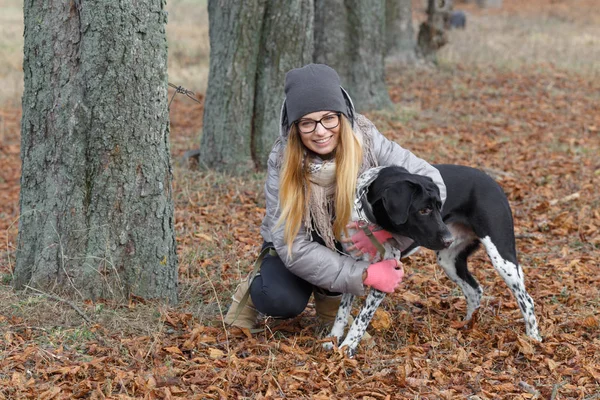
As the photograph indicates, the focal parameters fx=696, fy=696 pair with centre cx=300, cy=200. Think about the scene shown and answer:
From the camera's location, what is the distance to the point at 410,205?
3.72 metres

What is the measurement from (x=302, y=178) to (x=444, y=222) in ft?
3.14

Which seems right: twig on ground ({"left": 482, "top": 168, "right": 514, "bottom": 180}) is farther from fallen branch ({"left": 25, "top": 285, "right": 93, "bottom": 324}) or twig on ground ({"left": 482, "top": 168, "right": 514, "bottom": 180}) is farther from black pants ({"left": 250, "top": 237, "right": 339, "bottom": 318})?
fallen branch ({"left": 25, "top": 285, "right": 93, "bottom": 324})

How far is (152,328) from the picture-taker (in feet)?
13.3

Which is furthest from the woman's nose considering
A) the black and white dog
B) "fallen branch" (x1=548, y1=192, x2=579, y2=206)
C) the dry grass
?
the dry grass

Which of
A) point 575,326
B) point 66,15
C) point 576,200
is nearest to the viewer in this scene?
point 66,15

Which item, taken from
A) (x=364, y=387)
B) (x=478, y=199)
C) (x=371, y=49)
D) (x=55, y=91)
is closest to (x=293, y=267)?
(x=364, y=387)

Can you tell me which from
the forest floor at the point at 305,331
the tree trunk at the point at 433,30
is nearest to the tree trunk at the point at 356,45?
the forest floor at the point at 305,331

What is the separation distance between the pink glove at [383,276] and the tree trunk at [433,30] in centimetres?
1160

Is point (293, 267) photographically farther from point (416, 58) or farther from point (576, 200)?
point (416, 58)

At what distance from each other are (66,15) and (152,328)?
1.84 metres

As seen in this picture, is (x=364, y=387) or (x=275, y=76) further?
(x=275, y=76)

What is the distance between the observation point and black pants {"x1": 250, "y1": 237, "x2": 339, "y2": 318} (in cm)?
415

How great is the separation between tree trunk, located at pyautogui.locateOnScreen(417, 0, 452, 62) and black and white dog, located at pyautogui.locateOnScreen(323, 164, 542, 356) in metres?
10.8

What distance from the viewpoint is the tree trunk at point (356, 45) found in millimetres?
10086
